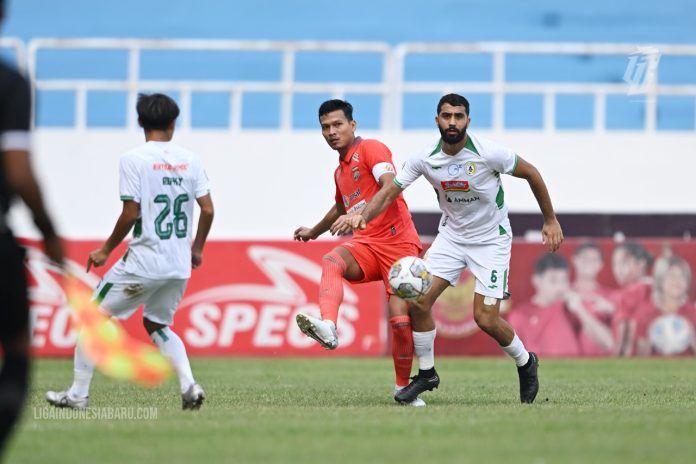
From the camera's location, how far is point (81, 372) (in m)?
9.02

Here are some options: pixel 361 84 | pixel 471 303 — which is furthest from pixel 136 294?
pixel 361 84

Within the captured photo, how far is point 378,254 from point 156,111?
2525 mm

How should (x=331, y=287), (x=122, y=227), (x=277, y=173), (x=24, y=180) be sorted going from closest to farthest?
(x=24, y=180) < (x=122, y=227) < (x=331, y=287) < (x=277, y=173)

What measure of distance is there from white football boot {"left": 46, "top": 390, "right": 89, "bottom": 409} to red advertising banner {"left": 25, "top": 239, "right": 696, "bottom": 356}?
32.2ft

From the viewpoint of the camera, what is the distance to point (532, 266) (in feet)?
64.4

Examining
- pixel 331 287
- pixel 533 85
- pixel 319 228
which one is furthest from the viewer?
pixel 533 85

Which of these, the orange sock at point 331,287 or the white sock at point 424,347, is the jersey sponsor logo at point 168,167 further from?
the white sock at point 424,347

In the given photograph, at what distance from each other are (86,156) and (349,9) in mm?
6797

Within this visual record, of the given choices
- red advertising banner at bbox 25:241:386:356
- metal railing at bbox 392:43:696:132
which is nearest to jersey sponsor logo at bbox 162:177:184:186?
red advertising banner at bbox 25:241:386:356

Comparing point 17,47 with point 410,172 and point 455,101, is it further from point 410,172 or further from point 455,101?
point 455,101

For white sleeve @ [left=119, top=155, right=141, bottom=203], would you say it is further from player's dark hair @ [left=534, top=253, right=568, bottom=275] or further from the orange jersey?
player's dark hair @ [left=534, top=253, right=568, bottom=275]

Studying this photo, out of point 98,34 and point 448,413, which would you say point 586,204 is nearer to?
point 98,34

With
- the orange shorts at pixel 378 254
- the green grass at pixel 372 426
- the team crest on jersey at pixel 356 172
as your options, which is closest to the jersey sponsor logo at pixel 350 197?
the team crest on jersey at pixel 356 172

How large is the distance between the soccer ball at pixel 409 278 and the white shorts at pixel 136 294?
1.73 metres
